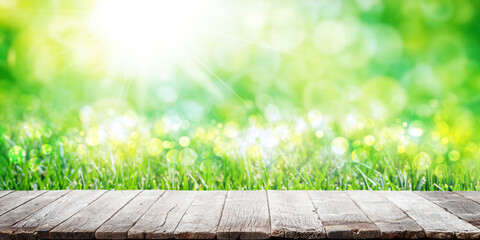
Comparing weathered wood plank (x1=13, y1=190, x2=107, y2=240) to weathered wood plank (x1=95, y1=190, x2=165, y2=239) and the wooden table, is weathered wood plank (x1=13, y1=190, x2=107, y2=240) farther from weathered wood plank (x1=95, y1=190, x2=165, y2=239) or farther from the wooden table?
weathered wood plank (x1=95, y1=190, x2=165, y2=239)

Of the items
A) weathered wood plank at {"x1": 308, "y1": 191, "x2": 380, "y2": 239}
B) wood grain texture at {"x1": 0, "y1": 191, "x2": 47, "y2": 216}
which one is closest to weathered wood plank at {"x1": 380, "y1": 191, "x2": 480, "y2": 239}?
weathered wood plank at {"x1": 308, "y1": 191, "x2": 380, "y2": 239}

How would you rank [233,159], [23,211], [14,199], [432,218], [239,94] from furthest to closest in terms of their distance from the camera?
[239,94]
[233,159]
[14,199]
[23,211]
[432,218]

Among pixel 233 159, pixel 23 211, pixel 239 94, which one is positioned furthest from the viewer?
pixel 239 94

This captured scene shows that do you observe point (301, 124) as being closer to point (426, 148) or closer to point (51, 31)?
point (426, 148)

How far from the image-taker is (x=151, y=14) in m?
2.85

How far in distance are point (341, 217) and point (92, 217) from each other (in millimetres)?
786

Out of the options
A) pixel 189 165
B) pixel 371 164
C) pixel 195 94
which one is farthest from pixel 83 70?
pixel 371 164

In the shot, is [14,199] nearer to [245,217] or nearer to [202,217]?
[202,217]

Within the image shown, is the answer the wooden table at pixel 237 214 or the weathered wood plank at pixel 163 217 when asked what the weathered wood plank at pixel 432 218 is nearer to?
the wooden table at pixel 237 214

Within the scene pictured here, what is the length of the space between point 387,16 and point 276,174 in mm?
1200

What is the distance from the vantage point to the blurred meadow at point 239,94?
92.0 inches

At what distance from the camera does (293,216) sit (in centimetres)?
143

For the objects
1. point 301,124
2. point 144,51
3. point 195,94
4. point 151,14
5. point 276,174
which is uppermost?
point 151,14

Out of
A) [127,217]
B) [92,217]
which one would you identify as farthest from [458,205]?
[92,217]
